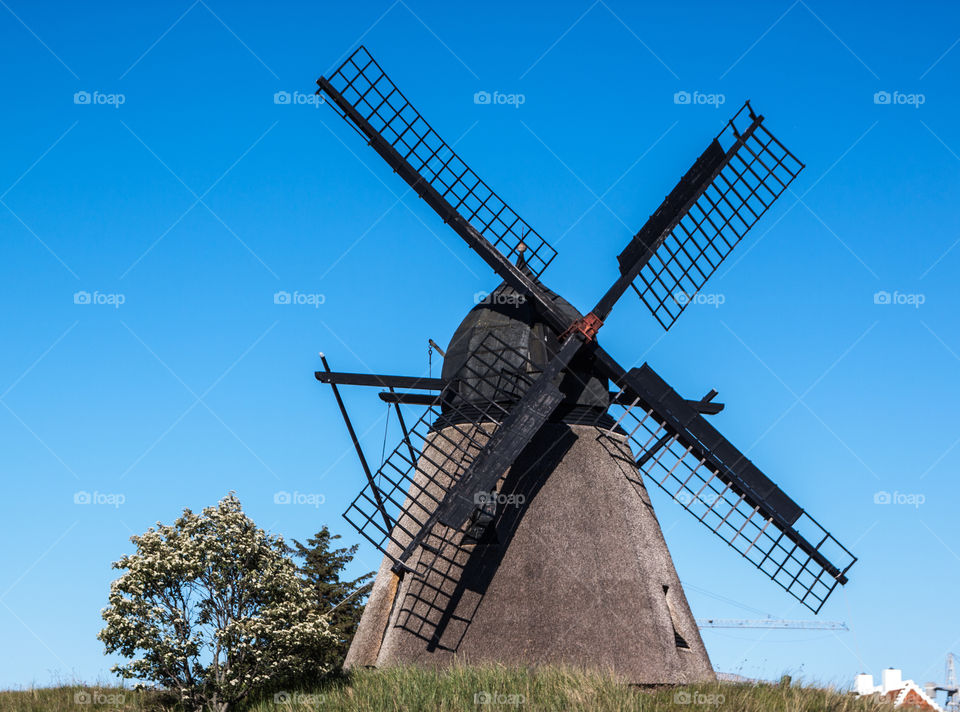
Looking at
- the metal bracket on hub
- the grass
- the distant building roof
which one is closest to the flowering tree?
the grass

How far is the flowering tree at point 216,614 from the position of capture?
1773 centimetres

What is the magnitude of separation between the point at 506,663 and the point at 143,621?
6.30m

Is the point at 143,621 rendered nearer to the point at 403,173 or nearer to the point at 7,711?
the point at 7,711

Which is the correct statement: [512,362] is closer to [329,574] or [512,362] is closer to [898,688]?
[329,574]

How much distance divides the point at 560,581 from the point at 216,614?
612 cm

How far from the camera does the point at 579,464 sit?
1911 cm

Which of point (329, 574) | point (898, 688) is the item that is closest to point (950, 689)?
point (898, 688)

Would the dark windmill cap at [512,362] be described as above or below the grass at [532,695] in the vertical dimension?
above

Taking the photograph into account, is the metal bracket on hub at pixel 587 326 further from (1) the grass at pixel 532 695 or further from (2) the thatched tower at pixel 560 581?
(1) the grass at pixel 532 695

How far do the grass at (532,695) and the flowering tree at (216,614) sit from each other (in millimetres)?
728

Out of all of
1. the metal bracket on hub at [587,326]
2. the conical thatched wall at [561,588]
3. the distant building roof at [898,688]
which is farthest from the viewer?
the distant building roof at [898,688]


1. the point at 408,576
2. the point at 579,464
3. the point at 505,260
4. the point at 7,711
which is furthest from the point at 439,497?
the point at 7,711

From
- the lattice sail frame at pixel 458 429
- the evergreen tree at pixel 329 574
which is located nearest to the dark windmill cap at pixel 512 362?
the lattice sail frame at pixel 458 429

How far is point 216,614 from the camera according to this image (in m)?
18.2
